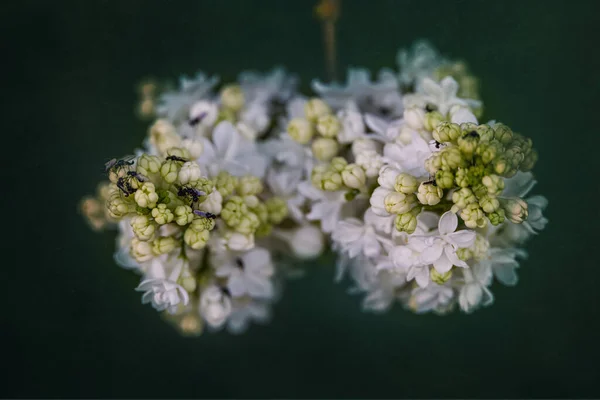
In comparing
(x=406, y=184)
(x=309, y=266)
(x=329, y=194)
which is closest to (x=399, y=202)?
(x=406, y=184)

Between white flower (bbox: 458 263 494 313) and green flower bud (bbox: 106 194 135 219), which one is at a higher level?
green flower bud (bbox: 106 194 135 219)

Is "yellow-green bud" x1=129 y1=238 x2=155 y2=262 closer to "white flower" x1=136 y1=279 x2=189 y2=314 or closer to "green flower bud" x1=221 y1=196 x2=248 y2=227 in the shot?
"white flower" x1=136 y1=279 x2=189 y2=314

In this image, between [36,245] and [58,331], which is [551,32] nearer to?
[36,245]

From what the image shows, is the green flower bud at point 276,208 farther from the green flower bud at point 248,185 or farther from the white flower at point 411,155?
the white flower at point 411,155

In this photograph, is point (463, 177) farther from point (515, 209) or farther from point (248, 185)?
point (248, 185)

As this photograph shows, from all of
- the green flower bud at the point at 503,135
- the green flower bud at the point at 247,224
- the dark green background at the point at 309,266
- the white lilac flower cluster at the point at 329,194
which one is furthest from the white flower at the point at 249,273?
the green flower bud at the point at 503,135

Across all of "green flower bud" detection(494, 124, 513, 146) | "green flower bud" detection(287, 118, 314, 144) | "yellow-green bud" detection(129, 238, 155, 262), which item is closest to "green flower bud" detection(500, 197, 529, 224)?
"green flower bud" detection(494, 124, 513, 146)
